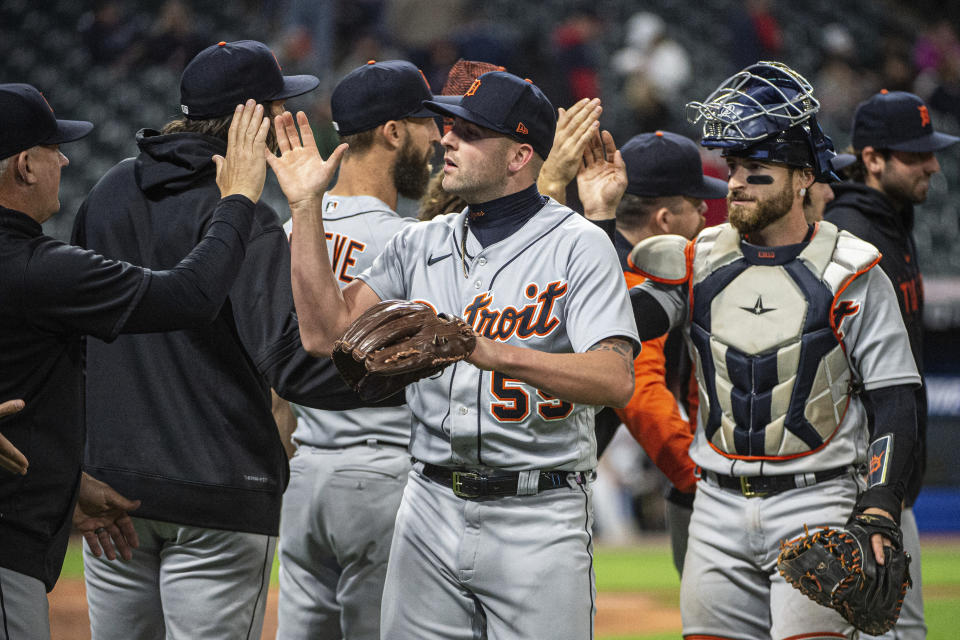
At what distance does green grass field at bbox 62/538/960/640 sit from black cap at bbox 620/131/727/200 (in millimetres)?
3931

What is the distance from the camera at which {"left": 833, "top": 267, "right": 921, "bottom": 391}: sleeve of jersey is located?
3.36 meters

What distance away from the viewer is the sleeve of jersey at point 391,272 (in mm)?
3234

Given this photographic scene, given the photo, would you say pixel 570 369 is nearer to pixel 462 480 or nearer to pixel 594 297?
pixel 594 297

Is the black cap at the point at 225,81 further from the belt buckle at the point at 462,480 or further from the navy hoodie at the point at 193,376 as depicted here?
the belt buckle at the point at 462,480

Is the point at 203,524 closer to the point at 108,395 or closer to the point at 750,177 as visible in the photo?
the point at 108,395

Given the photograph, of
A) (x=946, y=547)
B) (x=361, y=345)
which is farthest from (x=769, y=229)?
(x=946, y=547)

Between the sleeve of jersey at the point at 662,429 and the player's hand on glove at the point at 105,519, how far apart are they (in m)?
1.77

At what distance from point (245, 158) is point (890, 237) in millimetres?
→ 2893

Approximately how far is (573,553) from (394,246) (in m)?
1.05

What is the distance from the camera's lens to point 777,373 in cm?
346

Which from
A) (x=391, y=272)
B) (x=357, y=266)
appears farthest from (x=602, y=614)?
(x=391, y=272)

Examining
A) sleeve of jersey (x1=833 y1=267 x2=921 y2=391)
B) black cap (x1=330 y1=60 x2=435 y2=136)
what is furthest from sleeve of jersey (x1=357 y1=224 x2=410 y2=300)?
sleeve of jersey (x1=833 y1=267 x2=921 y2=391)

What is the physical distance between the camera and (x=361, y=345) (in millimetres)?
2619

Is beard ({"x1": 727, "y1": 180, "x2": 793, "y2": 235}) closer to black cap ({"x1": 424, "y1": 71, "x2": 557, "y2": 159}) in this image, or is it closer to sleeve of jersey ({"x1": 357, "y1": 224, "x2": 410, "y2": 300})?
black cap ({"x1": 424, "y1": 71, "x2": 557, "y2": 159})
